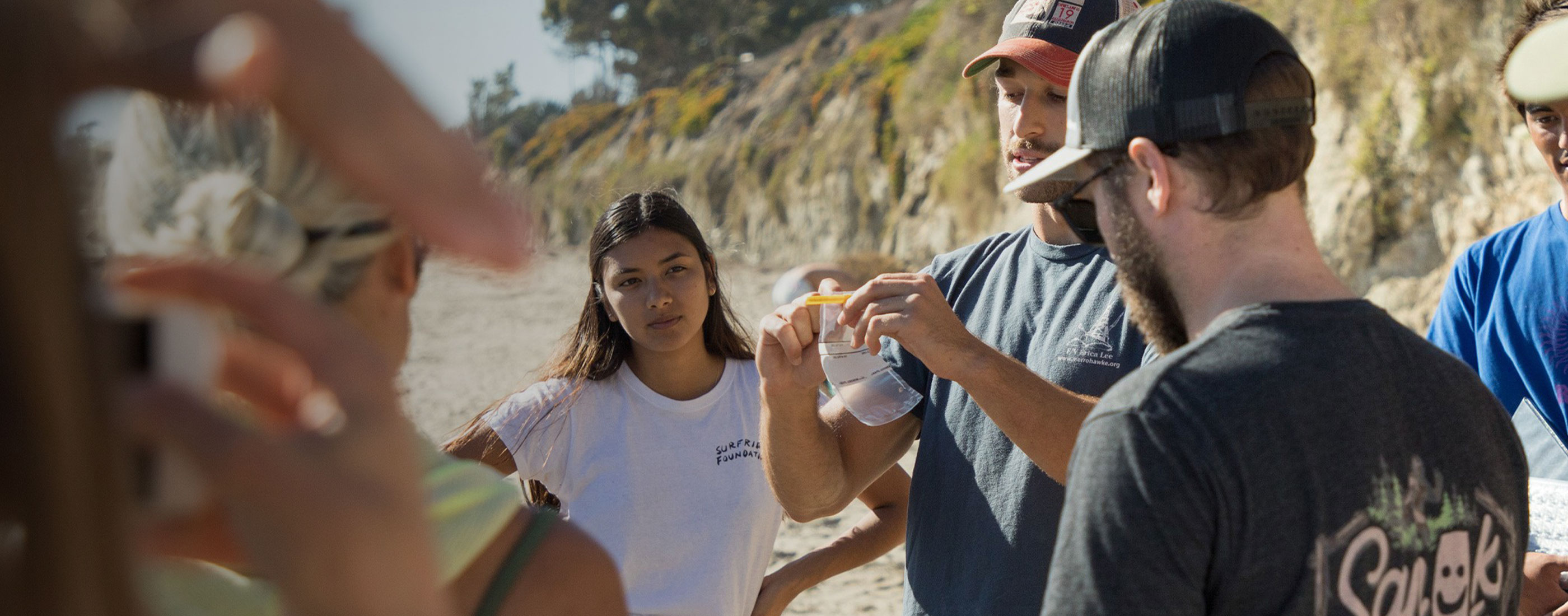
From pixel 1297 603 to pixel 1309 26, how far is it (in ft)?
39.7

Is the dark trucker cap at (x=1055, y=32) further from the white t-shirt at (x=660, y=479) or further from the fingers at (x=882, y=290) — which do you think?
the white t-shirt at (x=660, y=479)

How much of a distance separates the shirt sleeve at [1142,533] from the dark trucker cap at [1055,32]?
1.48 m

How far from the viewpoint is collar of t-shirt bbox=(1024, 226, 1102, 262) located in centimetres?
255

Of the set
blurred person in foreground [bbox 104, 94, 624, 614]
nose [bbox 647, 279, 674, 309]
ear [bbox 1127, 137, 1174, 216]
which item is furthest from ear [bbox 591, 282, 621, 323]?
blurred person in foreground [bbox 104, 94, 624, 614]

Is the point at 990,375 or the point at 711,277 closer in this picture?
the point at 990,375

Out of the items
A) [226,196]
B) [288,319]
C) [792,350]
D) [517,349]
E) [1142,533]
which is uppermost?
[226,196]

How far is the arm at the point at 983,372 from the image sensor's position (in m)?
2.22

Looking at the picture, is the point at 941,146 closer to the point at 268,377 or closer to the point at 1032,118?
the point at 1032,118

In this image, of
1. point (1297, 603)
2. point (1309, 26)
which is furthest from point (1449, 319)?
point (1309, 26)

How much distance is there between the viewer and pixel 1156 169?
1.65m

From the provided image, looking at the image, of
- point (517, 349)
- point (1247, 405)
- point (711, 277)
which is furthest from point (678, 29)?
point (1247, 405)

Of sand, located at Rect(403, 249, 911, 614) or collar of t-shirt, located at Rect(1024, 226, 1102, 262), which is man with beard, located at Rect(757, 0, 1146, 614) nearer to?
collar of t-shirt, located at Rect(1024, 226, 1102, 262)

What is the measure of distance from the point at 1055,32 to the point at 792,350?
107 cm

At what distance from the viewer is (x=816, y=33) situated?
105 feet
